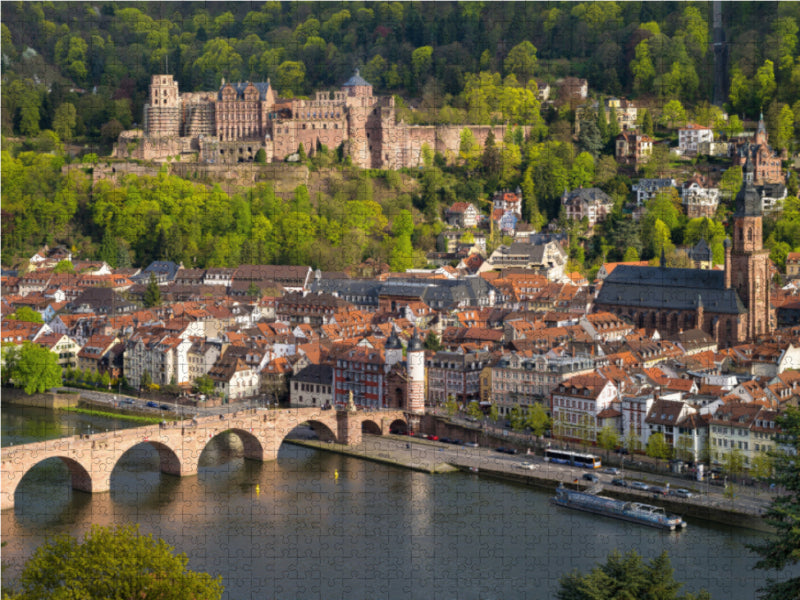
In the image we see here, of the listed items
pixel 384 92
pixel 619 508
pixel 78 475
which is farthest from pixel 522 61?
pixel 619 508

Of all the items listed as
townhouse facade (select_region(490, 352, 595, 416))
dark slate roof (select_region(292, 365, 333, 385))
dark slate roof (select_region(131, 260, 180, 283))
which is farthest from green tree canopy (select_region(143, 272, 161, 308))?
townhouse facade (select_region(490, 352, 595, 416))

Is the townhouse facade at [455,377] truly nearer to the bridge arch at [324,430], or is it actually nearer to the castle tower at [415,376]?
the castle tower at [415,376]

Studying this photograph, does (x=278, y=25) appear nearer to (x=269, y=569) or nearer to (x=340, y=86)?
(x=340, y=86)

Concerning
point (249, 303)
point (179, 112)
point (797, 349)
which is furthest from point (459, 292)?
point (179, 112)

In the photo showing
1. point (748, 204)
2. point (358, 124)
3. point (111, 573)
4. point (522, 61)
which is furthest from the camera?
point (522, 61)

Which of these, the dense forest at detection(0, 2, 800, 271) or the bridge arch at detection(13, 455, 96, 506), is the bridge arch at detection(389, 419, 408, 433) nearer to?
the bridge arch at detection(13, 455, 96, 506)

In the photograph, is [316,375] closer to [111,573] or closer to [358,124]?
[111,573]
